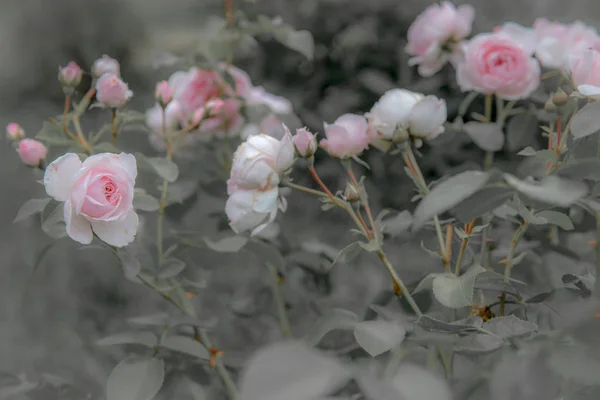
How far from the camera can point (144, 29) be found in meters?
3.30

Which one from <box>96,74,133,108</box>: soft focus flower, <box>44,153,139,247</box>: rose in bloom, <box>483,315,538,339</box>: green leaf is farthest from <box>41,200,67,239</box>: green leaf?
<box>483,315,538,339</box>: green leaf

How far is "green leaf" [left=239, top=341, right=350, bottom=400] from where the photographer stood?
12.2 inches

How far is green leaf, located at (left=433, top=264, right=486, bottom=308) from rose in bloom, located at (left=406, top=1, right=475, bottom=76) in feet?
1.48

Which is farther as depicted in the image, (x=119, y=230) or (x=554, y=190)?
(x=119, y=230)

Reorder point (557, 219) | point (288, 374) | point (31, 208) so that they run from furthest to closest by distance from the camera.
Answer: point (31, 208)
point (557, 219)
point (288, 374)

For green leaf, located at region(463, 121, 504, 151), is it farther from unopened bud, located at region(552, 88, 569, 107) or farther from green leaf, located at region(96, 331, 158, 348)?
Answer: green leaf, located at region(96, 331, 158, 348)

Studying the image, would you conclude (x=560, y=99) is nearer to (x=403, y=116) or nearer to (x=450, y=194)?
(x=403, y=116)

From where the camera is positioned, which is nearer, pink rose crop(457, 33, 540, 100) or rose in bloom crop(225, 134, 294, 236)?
rose in bloom crop(225, 134, 294, 236)

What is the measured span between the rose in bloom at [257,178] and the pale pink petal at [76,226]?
12 centimetres

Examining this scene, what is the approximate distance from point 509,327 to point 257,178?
236 millimetres

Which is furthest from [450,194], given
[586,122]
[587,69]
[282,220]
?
[282,220]

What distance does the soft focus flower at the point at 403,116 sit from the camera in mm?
609

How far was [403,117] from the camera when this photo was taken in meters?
0.61

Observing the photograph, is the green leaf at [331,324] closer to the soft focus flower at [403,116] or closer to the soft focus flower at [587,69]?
the soft focus flower at [403,116]
